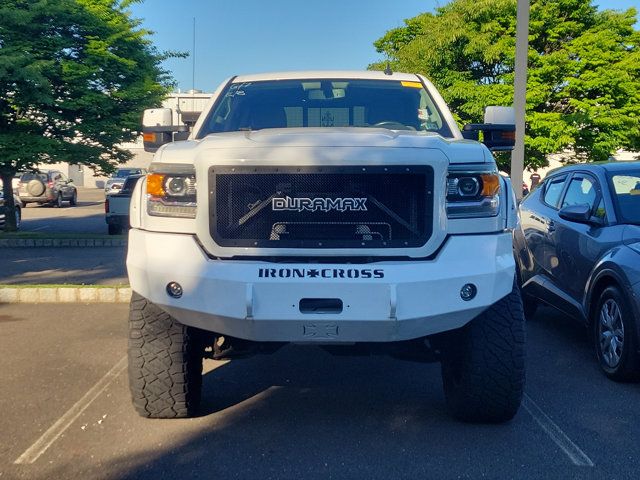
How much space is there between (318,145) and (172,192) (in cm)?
84

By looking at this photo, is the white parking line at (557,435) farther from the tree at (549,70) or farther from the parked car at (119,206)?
the tree at (549,70)

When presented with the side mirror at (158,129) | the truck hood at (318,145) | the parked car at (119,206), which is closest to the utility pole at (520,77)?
the side mirror at (158,129)

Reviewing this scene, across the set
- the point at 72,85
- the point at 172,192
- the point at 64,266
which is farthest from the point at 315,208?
the point at 72,85

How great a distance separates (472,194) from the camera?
425 centimetres

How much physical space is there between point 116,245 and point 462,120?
1433 centimetres

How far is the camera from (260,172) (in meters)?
4.13

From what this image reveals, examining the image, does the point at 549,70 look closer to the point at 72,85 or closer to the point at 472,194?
the point at 72,85

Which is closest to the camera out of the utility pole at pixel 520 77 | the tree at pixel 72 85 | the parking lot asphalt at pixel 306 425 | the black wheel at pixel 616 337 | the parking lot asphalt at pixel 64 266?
the parking lot asphalt at pixel 306 425

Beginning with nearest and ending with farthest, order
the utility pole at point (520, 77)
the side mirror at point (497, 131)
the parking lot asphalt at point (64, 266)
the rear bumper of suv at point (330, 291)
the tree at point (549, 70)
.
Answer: the rear bumper of suv at point (330, 291) → the side mirror at point (497, 131) → the parking lot asphalt at point (64, 266) → the utility pole at point (520, 77) → the tree at point (549, 70)

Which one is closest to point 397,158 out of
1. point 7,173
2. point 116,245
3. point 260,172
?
point 260,172

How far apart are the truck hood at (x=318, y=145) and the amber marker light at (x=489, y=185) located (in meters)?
0.09

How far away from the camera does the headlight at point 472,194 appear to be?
13.7 feet

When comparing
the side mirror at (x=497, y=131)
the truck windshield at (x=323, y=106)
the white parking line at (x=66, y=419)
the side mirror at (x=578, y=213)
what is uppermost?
the truck windshield at (x=323, y=106)

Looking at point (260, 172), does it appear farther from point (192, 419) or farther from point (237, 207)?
point (192, 419)
